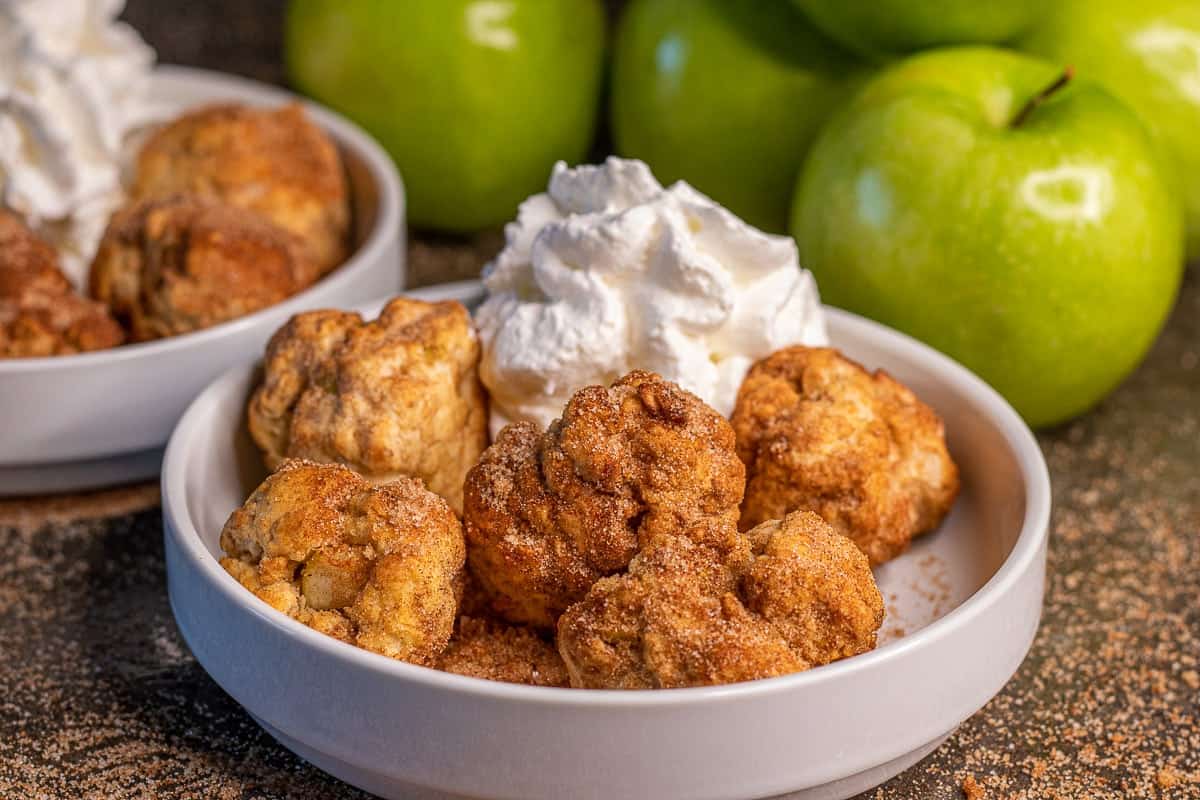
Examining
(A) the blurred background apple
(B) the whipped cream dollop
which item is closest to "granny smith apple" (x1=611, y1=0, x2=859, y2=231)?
(A) the blurred background apple

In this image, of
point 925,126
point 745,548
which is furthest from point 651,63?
point 745,548

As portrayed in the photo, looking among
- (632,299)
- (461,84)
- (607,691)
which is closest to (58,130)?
(461,84)

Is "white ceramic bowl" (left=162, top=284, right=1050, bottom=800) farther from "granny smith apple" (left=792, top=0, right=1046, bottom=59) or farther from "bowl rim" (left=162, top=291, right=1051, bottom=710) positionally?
"granny smith apple" (left=792, top=0, right=1046, bottom=59)

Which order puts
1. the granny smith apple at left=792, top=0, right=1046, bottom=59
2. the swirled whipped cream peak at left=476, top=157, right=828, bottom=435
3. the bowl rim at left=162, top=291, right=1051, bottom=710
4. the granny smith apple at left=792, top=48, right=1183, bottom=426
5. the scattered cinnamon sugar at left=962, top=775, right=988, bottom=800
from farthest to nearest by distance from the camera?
the granny smith apple at left=792, top=0, right=1046, bottom=59, the granny smith apple at left=792, top=48, right=1183, bottom=426, the swirled whipped cream peak at left=476, top=157, right=828, bottom=435, the scattered cinnamon sugar at left=962, top=775, right=988, bottom=800, the bowl rim at left=162, top=291, right=1051, bottom=710

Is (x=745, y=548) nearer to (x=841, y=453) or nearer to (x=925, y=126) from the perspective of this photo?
(x=841, y=453)

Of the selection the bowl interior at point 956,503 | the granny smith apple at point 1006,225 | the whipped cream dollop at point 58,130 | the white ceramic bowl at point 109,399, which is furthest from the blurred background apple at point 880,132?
the white ceramic bowl at point 109,399

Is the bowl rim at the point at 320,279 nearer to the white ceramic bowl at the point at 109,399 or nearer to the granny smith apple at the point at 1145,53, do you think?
the white ceramic bowl at the point at 109,399

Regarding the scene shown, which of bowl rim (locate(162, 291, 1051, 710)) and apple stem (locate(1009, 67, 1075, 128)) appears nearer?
bowl rim (locate(162, 291, 1051, 710))
